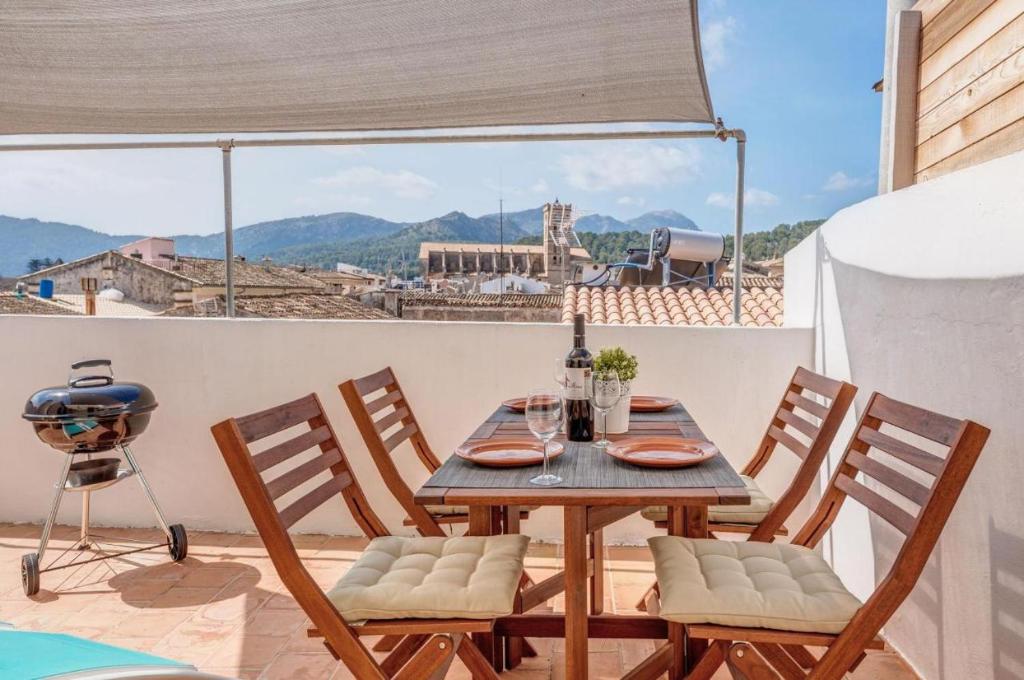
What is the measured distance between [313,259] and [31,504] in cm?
958

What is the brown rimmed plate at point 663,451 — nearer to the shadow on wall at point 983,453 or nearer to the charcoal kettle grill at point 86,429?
the shadow on wall at point 983,453

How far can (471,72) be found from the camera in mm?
2596

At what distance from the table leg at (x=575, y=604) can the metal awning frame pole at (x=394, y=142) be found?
6.30 ft

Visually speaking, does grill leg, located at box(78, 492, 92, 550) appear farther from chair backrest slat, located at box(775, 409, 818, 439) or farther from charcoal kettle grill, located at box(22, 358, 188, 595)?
chair backrest slat, located at box(775, 409, 818, 439)

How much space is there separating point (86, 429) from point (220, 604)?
86 centimetres

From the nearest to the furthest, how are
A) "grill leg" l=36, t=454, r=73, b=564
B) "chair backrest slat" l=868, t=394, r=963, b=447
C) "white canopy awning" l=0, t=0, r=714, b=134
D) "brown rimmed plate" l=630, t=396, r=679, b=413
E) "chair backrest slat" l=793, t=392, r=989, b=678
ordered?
"chair backrest slat" l=793, t=392, r=989, b=678 < "chair backrest slat" l=868, t=394, r=963, b=447 < "white canopy awning" l=0, t=0, r=714, b=134 < "brown rimmed plate" l=630, t=396, r=679, b=413 < "grill leg" l=36, t=454, r=73, b=564

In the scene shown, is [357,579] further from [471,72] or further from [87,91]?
[87,91]

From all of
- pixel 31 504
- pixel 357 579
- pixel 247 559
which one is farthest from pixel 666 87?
pixel 31 504

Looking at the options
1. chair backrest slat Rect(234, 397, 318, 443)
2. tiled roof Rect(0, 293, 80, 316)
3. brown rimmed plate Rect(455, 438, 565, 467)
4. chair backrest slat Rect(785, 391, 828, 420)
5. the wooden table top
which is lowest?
the wooden table top

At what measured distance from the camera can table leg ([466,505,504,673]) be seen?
6.65ft

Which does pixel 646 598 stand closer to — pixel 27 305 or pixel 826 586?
pixel 826 586

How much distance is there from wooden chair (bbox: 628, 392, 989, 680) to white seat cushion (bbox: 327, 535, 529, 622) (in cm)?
37

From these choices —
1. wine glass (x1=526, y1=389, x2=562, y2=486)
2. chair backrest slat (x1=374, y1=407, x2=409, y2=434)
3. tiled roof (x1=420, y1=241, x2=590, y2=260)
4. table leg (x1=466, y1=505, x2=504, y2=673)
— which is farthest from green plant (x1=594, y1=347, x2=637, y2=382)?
tiled roof (x1=420, y1=241, x2=590, y2=260)

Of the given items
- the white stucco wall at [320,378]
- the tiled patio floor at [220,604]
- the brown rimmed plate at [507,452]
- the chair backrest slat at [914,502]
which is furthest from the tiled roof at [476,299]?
the chair backrest slat at [914,502]
